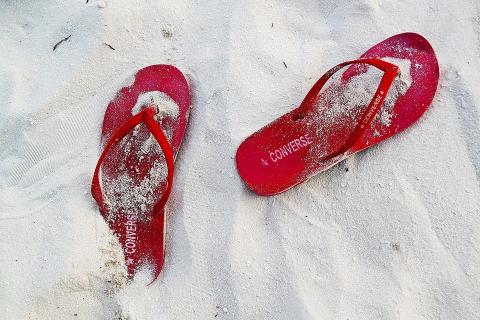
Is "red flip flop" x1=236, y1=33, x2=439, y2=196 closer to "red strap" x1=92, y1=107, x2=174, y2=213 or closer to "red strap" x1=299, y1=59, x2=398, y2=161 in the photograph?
"red strap" x1=299, y1=59, x2=398, y2=161

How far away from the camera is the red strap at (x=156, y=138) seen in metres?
1.32

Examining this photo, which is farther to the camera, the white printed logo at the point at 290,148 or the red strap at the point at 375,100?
the white printed logo at the point at 290,148

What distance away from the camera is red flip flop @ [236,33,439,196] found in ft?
4.51

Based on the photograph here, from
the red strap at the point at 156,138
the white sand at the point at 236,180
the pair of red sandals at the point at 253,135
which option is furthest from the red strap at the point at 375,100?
the red strap at the point at 156,138

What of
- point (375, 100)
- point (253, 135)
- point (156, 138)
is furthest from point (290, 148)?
point (156, 138)

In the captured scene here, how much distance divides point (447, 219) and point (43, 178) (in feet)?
3.51

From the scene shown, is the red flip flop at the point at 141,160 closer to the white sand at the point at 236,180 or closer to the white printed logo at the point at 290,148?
the white sand at the point at 236,180

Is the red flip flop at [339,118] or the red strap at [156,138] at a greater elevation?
the red flip flop at [339,118]

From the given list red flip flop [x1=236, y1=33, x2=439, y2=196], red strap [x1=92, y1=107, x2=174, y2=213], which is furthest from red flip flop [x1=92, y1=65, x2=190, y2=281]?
red flip flop [x1=236, y1=33, x2=439, y2=196]

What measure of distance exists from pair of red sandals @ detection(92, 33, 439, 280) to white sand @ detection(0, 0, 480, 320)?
4 centimetres

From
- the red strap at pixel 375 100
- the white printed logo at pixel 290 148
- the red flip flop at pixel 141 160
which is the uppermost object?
the red strap at pixel 375 100

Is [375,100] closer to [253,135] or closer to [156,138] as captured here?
[253,135]

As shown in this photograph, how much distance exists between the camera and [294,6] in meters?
1.53

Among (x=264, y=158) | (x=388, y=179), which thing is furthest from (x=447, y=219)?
(x=264, y=158)
